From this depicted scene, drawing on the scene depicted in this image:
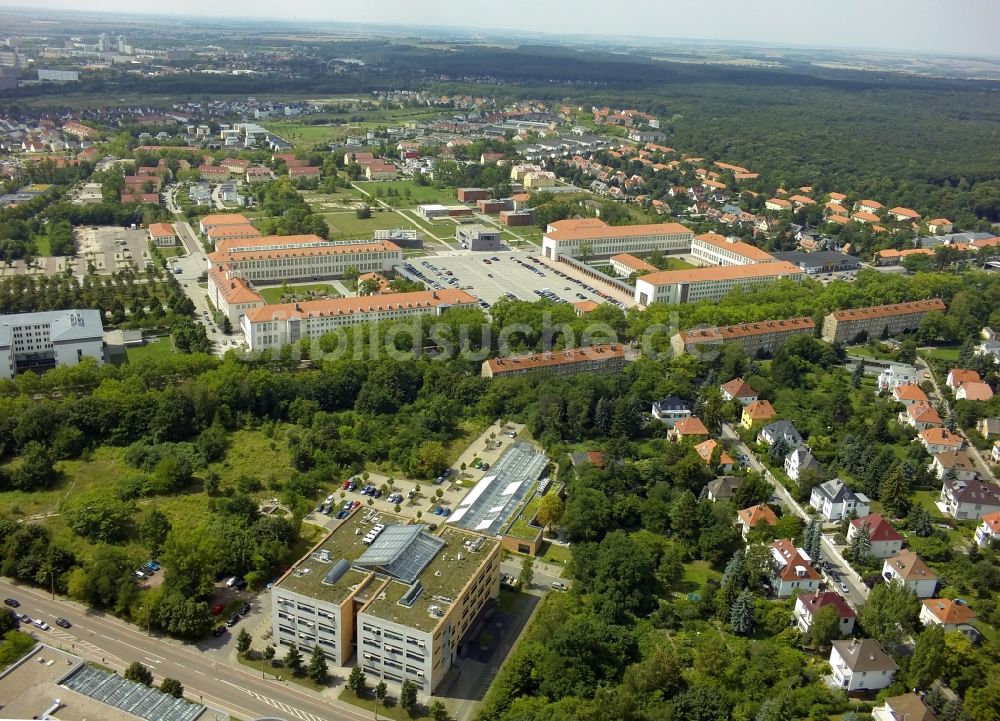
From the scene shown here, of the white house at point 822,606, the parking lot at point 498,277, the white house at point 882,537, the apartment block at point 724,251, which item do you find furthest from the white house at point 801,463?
the apartment block at point 724,251

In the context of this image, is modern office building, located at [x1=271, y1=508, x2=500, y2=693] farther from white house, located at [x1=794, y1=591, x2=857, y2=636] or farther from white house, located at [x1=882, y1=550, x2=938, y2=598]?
white house, located at [x1=882, y1=550, x2=938, y2=598]

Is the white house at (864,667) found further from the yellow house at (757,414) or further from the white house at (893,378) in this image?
the white house at (893,378)

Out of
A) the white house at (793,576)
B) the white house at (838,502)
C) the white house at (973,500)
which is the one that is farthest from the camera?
the white house at (973,500)

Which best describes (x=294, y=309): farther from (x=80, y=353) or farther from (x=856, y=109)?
(x=856, y=109)

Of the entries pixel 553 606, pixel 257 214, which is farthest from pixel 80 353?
pixel 257 214

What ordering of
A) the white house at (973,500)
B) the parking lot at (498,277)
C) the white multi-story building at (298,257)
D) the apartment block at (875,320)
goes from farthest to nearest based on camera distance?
the parking lot at (498,277) → the white multi-story building at (298,257) → the apartment block at (875,320) → the white house at (973,500)
